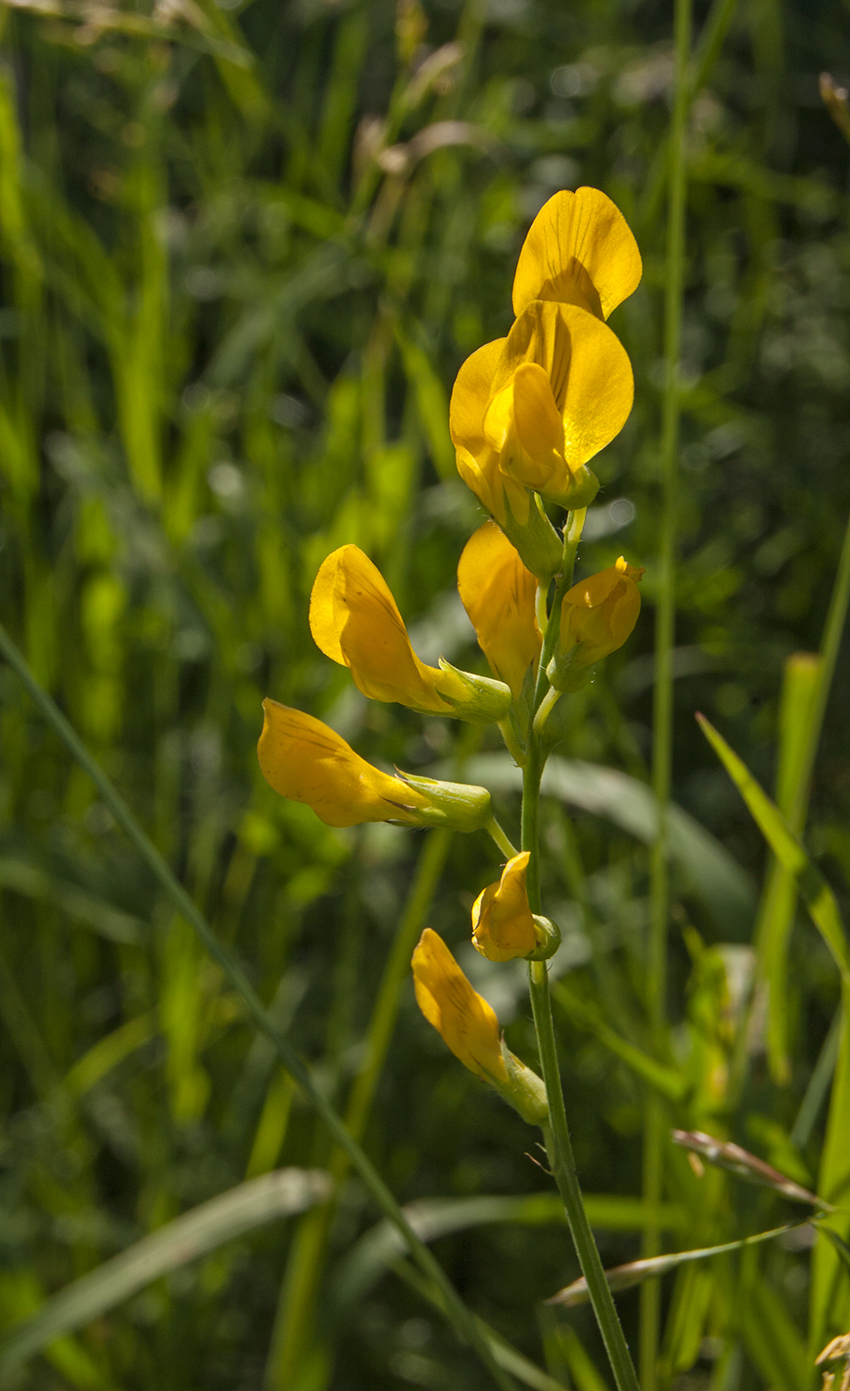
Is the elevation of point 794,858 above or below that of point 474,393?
below

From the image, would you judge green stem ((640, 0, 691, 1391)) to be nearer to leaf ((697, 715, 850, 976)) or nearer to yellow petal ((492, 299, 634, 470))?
leaf ((697, 715, 850, 976))

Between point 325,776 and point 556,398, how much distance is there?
0.37 ft

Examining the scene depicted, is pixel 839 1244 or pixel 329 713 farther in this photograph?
pixel 329 713

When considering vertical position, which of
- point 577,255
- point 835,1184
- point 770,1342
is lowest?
point 770,1342

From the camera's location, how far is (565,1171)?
0.92ft

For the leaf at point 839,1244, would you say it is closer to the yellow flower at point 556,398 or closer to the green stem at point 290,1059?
the green stem at point 290,1059

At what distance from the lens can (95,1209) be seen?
3.27 feet

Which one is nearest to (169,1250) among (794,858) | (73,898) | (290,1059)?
(73,898)

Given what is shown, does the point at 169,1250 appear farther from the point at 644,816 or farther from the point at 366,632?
the point at 366,632

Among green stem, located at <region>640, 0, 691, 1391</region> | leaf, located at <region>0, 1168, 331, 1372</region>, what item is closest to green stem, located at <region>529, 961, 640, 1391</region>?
green stem, located at <region>640, 0, 691, 1391</region>

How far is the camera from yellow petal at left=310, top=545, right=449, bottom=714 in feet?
0.96

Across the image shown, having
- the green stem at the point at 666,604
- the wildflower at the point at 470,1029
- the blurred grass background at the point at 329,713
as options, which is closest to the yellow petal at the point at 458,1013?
the wildflower at the point at 470,1029

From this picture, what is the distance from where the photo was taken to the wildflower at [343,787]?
29 centimetres

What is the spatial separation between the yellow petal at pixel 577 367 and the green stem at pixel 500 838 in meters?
0.09
